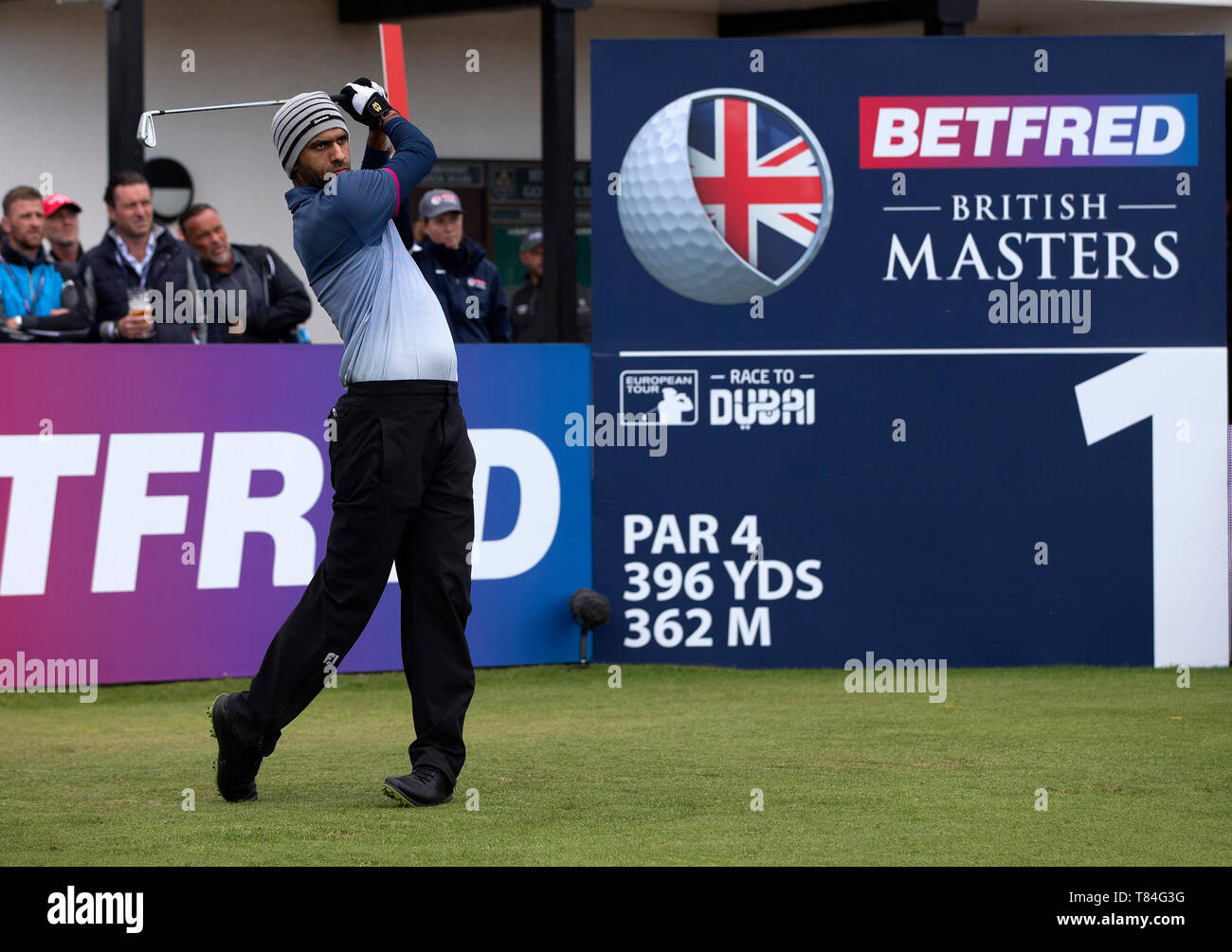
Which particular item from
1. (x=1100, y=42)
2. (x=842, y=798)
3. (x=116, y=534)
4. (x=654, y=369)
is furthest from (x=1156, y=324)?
(x=116, y=534)

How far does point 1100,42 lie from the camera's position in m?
9.52

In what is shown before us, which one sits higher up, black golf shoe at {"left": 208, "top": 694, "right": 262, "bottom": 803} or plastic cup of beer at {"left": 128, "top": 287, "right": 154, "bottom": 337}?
plastic cup of beer at {"left": 128, "top": 287, "right": 154, "bottom": 337}

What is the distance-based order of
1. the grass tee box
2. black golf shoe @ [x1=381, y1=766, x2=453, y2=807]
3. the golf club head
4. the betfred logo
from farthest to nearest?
the betfred logo < the golf club head < black golf shoe @ [x1=381, y1=766, x2=453, y2=807] < the grass tee box

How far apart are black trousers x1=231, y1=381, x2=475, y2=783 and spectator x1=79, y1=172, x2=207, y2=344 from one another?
3572 mm

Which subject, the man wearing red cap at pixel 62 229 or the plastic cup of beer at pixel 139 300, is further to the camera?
the man wearing red cap at pixel 62 229

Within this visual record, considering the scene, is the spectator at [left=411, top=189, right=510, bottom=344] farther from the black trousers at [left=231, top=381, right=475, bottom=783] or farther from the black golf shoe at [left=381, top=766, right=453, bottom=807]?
the black golf shoe at [left=381, top=766, right=453, bottom=807]

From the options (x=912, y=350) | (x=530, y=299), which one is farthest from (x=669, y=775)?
(x=530, y=299)

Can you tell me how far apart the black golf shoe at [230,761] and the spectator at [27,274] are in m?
3.82

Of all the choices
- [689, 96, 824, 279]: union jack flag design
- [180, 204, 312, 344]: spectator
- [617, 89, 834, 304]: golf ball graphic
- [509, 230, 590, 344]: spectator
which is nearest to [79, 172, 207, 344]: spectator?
[180, 204, 312, 344]: spectator

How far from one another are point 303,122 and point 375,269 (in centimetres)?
51

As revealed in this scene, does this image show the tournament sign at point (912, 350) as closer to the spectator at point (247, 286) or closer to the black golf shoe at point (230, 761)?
the spectator at point (247, 286)

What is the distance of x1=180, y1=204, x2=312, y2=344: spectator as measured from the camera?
31.1 feet

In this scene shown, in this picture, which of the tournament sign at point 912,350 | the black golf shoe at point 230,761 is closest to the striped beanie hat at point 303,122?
the black golf shoe at point 230,761

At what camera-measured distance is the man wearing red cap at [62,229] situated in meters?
10.0
